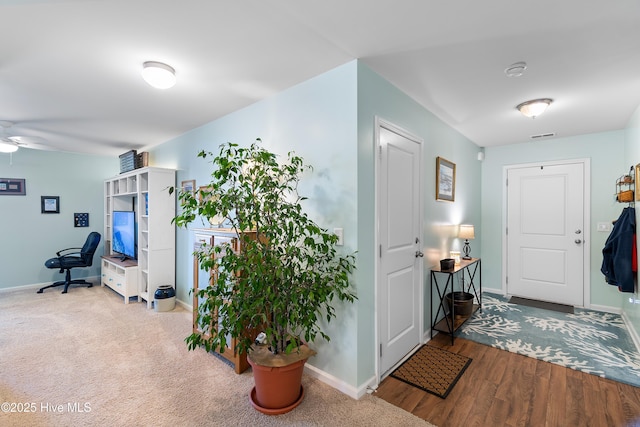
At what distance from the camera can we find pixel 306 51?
200 cm

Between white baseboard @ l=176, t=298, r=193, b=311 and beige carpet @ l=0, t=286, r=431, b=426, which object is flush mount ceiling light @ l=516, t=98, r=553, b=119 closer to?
beige carpet @ l=0, t=286, r=431, b=426

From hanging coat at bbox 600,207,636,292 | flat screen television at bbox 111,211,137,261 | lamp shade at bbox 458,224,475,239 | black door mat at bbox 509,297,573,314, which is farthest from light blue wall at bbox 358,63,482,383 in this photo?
flat screen television at bbox 111,211,137,261

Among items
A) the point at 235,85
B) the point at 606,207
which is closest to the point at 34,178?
the point at 235,85

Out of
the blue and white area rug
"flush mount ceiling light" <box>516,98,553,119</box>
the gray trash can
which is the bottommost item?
the blue and white area rug

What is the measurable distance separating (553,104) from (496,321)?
7.99ft

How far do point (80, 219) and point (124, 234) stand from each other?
135 centimetres

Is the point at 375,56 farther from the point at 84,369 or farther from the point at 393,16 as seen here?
the point at 84,369

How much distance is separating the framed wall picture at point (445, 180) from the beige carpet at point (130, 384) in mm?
2186

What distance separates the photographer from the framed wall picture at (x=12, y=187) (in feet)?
15.5

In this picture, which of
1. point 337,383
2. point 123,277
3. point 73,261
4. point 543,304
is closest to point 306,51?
point 337,383

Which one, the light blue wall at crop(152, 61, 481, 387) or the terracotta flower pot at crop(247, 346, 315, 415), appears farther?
the light blue wall at crop(152, 61, 481, 387)

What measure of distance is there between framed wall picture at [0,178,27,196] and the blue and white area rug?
680 centimetres

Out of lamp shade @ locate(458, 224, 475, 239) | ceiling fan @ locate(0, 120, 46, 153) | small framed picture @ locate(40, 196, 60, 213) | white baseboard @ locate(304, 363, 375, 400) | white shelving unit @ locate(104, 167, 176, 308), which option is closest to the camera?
white baseboard @ locate(304, 363, 375, 400)

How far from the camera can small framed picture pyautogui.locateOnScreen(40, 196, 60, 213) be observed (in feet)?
16.6
